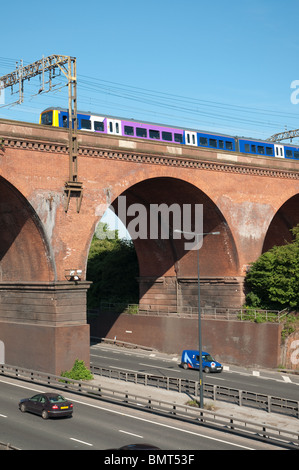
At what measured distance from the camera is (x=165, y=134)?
171 feet

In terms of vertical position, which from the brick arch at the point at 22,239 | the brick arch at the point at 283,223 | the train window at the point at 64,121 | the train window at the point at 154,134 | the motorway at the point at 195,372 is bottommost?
the motorway at the point at 195,372

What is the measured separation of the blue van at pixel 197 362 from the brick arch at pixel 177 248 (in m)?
8.73

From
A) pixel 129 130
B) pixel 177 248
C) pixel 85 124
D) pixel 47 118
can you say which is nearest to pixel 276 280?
pixel 177 248

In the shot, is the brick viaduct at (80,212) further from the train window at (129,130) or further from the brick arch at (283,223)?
the brick arch at (283,223)

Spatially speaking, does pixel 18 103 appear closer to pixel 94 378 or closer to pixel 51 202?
pixel 51 202

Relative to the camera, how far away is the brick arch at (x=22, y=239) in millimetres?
42250

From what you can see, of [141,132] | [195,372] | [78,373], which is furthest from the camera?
[141,132]

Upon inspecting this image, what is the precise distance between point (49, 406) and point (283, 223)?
4270 cm

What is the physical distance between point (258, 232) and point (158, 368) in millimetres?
15261

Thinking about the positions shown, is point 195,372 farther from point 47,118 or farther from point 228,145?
point 47,118

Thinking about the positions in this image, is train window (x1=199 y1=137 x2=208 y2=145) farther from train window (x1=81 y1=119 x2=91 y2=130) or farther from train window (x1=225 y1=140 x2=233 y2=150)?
train window (x1=81 y1=119 x2=91 y2=130)

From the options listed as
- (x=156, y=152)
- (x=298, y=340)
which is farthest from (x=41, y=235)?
(x=298, y=340)

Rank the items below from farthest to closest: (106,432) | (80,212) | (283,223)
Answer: (283,223) → (80,212) → (106,432)

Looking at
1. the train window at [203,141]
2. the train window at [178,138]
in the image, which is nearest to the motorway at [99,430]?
the train window at [178,138]
